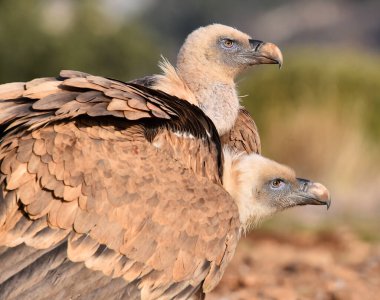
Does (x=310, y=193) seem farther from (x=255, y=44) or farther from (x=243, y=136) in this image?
(x=255, y=44)

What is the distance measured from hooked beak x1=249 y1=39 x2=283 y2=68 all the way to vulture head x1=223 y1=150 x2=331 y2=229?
2.62ft

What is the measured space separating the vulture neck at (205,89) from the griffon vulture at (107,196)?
1.25ft

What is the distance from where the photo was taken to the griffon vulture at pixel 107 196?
17.9 ft

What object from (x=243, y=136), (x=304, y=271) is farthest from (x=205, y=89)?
(x=304, y=271)

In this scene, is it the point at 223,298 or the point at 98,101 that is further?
the point at 223,298

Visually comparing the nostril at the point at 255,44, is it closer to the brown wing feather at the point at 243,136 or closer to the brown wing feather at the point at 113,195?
the brown wing feather at the point at 243,136

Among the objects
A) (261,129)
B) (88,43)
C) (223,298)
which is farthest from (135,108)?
(88,43)

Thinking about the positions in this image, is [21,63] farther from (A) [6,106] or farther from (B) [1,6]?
(A) [6,106]

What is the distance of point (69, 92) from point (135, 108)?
406 mm

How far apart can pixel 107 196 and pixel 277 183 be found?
5.54ft

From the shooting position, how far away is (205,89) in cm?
687

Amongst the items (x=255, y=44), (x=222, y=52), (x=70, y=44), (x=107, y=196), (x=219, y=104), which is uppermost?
(x=255, y=44)

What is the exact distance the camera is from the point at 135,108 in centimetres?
583

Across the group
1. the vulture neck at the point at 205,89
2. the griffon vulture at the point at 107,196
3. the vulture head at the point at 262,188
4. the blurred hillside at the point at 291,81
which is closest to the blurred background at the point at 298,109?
the blurred hillside at the point at 291,81
